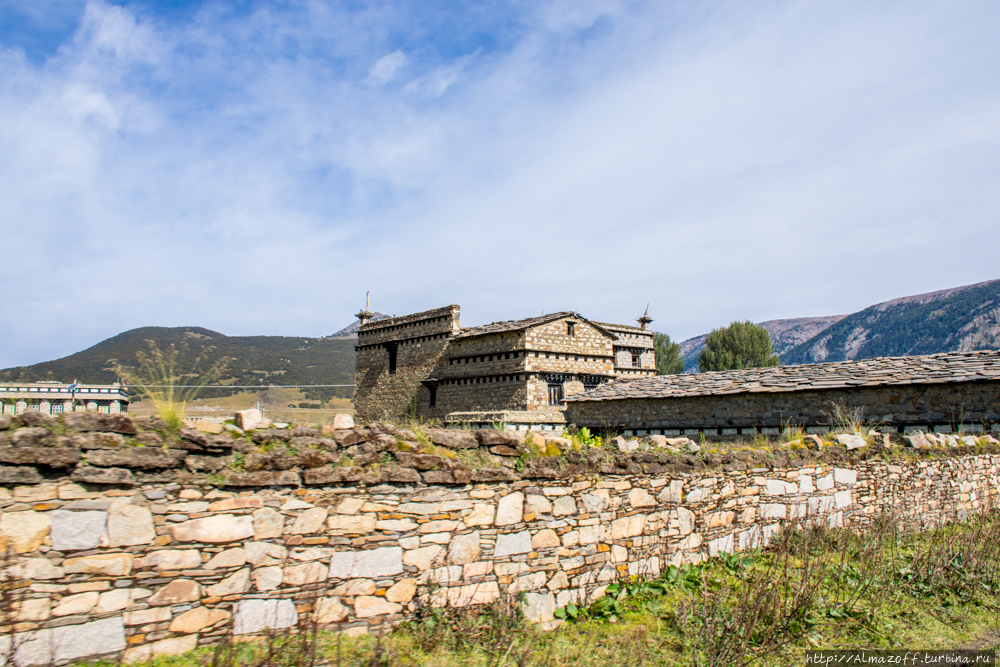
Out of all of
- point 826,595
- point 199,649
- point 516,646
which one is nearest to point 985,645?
point 826,595

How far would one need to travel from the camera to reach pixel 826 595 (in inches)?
213

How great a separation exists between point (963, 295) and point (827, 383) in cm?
12635

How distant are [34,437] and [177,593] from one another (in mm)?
1305

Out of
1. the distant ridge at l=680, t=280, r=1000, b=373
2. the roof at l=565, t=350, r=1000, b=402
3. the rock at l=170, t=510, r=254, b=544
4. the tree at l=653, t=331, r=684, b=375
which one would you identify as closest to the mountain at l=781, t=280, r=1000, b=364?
the distant ridge at l=680, t=280, r=1000, b=373

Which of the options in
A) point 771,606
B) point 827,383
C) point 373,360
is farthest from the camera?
point 373,360

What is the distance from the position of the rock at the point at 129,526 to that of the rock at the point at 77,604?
310 millimetres

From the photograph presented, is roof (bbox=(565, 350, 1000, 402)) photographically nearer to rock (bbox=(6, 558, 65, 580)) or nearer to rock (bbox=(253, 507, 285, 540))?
→ rock (bbox=(253, 507, 285, 540))

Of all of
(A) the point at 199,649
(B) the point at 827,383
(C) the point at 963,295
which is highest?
(C) the point at 963,295

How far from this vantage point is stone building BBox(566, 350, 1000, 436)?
11453mm

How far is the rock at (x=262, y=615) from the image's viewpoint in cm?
387

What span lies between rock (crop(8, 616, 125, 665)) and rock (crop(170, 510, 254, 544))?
0.58 m

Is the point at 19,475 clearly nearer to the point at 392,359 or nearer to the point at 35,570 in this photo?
the point at 35,570

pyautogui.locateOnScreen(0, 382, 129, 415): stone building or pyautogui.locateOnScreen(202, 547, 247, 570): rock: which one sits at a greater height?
pyautogui.locateOnScreen(0, 382, 129, 415): stone building

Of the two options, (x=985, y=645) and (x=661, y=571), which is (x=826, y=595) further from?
(x=661, y=571)
